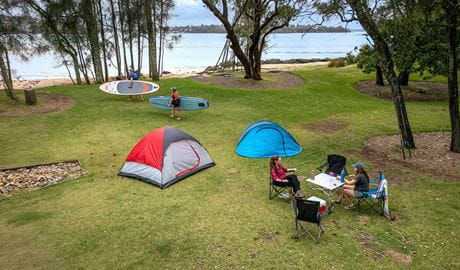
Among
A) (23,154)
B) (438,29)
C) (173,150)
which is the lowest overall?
(23,154)

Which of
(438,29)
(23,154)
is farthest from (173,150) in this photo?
(438,29)

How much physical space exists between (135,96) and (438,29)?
17.7 m

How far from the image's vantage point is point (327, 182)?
9086 mm

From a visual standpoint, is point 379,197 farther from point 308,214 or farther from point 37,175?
point 37,175

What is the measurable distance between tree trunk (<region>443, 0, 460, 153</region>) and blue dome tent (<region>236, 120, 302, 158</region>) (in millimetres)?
5593

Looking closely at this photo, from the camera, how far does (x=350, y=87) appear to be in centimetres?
2684

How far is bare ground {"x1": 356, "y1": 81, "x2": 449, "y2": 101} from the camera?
937 inches

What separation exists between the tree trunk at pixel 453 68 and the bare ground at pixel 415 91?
12033 millimetres

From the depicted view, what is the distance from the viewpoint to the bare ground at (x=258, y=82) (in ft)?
83.0

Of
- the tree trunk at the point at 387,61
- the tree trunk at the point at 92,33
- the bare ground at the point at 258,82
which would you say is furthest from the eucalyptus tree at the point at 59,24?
the tree trunk at the point at 387,61

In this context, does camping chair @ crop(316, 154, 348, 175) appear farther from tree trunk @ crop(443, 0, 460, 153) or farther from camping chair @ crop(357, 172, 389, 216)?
tree trunk @ crop(443, 0, 460, 153)

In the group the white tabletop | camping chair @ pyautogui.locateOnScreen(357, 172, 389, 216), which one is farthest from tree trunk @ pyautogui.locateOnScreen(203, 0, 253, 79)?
camping chair @ pyautogui.locateOnScreen(357, 172, 389, 216)

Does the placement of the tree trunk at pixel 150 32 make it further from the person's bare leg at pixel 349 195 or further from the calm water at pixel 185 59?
the person's bare leg at pixel 349 195

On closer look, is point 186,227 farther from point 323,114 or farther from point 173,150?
point 323,114
